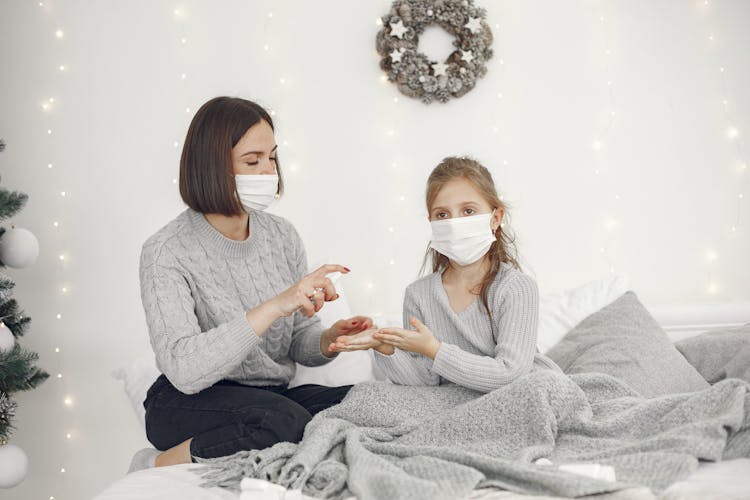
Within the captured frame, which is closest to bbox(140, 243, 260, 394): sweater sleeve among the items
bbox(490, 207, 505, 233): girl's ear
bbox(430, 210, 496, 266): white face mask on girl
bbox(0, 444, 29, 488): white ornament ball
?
bbox(430, 210, 496, 266): white face mask on girl

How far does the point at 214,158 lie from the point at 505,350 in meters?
0.86

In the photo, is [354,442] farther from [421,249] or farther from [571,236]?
[571,236]

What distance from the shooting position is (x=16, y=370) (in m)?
2.12

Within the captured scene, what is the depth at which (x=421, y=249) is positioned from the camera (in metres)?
2.67

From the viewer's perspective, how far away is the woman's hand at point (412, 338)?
1.57 m

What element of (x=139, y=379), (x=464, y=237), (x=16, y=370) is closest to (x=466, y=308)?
(x=464, y=237)

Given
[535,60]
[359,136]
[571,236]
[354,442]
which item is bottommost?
[354,442]

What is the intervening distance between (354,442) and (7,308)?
1.44 m

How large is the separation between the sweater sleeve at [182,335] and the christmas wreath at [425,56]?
125cm

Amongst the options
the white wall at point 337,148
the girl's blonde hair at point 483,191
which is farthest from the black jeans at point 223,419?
the white wall at point 337,148

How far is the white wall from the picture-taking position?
2627 mm

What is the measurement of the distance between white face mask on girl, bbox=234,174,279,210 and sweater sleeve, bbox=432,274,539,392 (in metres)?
0.62

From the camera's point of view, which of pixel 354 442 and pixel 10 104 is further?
pixel 10 104

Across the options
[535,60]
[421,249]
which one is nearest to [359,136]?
[421,249]
